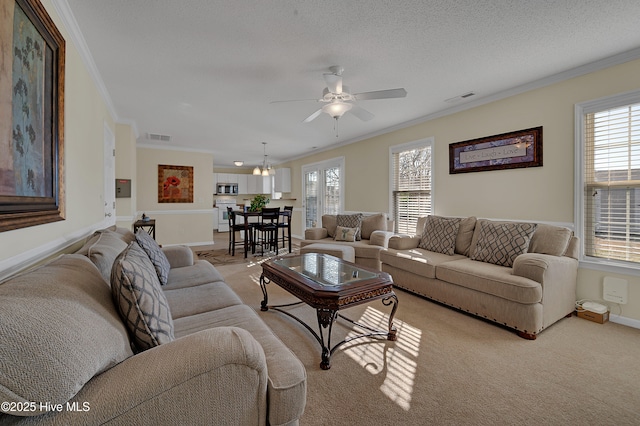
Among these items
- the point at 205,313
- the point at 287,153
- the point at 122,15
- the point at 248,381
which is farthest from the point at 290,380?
the point at 287,153

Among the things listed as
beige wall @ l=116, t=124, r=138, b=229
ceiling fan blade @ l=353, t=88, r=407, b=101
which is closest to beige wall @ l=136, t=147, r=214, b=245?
beige wall @ l=116, t=124, r=138, b=229

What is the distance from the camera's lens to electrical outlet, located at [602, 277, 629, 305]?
2.67 m

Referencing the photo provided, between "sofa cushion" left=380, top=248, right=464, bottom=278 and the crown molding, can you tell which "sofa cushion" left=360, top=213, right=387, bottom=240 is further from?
the crown molding

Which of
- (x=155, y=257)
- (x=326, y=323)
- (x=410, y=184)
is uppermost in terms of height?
(x=410, y=184)

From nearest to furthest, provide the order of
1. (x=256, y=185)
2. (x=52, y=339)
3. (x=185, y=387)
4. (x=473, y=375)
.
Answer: (x=52, y=339)
(x=185, y=387)
(x=473, y=375)
(x=256, y=185)

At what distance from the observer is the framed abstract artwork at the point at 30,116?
1.26 m

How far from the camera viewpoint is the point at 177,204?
701 cm

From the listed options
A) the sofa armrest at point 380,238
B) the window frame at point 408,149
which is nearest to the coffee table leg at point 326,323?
the sofa armrest at point 380,238

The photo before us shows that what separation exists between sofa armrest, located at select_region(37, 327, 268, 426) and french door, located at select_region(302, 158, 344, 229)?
5656 mm

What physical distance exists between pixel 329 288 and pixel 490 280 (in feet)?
5.34

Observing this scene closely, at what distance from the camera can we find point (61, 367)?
661 millimetres

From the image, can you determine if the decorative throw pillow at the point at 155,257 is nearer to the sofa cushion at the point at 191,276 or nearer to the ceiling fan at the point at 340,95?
the sofa cushion at the point at 191,276

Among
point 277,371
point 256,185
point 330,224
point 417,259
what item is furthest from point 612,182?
point 256,185

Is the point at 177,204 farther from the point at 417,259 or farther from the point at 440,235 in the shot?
the point at 440,235
